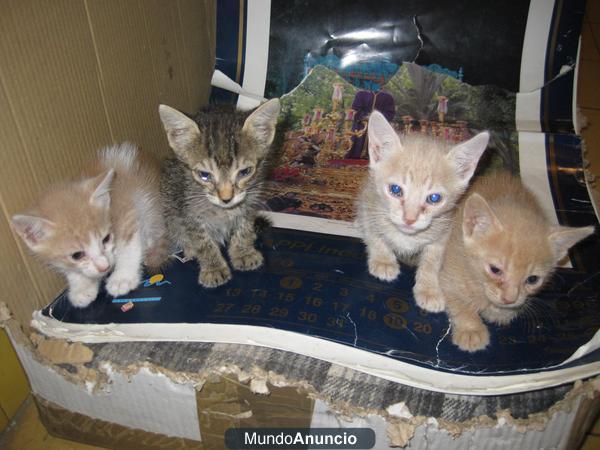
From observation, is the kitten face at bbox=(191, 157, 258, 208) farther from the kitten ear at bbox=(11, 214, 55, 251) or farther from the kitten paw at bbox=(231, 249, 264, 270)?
the kitten ear at bbox=(11, 214, 55, 251)

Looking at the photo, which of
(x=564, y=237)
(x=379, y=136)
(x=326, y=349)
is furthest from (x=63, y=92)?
(x=564, y=237)

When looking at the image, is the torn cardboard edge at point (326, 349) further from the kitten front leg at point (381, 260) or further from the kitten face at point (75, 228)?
the kitten front leg at point (381, 260)

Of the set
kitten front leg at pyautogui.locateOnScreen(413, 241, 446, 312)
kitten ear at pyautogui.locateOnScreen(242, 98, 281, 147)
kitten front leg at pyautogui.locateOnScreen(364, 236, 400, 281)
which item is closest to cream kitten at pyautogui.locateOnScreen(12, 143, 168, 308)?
kitten ear at pyautogui.locateOnScreen(242, 98, 281, 147)

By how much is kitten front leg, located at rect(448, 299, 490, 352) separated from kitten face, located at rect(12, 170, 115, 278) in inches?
35.9

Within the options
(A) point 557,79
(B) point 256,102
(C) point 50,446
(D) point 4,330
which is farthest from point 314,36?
(C) point 50,446

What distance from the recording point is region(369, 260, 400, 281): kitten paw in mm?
1399

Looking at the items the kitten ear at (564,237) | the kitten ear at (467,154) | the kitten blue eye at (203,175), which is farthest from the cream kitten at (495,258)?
the kitten blue eye at (203,175)

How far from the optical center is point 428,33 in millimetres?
1974

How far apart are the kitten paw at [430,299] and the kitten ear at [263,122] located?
0.62 m

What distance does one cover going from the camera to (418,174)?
1.24 meters

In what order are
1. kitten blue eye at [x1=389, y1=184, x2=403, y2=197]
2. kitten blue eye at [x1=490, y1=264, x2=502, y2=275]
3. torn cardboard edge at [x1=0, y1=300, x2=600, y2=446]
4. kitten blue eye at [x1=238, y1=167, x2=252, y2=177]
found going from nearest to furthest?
torn cardboard edge at [x1=0, y1=300, x2=600, y2=446]
kitten blue eye at [x1=490, y1=264, x2=502, y2=275]
kitten blue eye at [x1=389, y1=184, x2=403, y2=197]
kitten blue eye at [x1=238, y1=167, x2=252, y2=177]

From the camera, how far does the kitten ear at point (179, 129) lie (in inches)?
51.2

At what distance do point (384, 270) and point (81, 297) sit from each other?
83 cm

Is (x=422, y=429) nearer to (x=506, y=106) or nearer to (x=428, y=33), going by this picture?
(x=506, y=106)
